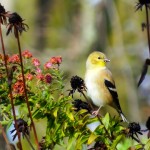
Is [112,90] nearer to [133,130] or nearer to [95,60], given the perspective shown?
[95,60]

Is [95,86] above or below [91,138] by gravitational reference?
below

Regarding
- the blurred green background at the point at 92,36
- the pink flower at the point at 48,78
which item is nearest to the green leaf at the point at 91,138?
the pink flower at the point at 48,78

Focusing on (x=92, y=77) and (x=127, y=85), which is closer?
(x=92, y=77)

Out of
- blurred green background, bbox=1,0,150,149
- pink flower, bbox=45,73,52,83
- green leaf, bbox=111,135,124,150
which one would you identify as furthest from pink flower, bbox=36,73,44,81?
blurred green background, bbox=1,0,150,149

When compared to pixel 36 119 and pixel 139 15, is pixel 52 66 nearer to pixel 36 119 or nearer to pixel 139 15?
pixel 36 119

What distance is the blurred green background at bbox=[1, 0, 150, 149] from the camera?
12203 mm

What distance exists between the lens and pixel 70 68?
1203 centimetres

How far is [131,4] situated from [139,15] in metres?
0.27

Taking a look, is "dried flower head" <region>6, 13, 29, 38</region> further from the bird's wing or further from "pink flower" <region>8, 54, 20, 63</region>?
the bird's wing

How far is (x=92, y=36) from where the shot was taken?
12703mm

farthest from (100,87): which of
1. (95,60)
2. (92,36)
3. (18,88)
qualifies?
(92,36)

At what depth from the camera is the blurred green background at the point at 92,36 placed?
12203 millimetres

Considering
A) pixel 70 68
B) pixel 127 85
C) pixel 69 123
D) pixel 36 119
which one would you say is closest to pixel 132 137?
pixel 69 123

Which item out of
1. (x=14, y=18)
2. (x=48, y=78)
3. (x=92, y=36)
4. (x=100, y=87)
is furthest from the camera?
(x=92, y=36)
